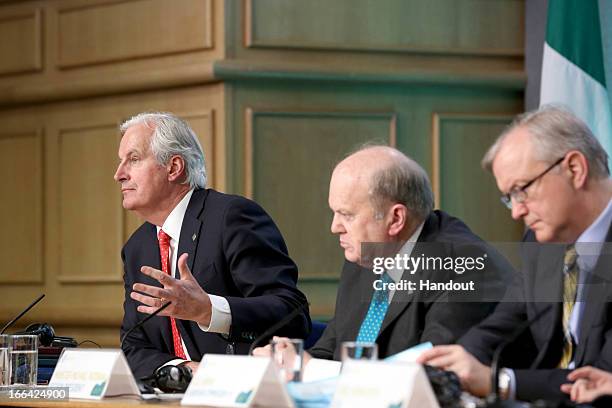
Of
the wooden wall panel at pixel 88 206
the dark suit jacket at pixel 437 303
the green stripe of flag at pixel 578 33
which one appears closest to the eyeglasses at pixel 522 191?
the dark suit jacket at pixel 437 303

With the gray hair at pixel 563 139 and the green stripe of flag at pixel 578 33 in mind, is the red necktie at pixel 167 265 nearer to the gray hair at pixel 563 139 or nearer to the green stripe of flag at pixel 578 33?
the gray hair at pixel 563 139

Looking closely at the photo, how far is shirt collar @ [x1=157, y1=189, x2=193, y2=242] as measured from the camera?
13.0 feet

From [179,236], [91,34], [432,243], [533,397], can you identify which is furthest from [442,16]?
[533,397]

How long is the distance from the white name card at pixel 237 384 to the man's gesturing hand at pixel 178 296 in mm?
605

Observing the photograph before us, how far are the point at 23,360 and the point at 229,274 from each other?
87cm

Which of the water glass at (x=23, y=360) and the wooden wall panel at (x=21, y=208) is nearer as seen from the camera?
the water glass at (x=23, y=360)

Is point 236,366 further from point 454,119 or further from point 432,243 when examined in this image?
point 454,119

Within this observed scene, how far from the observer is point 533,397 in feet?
8.12

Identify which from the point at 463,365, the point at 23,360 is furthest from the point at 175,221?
the point at 463,365

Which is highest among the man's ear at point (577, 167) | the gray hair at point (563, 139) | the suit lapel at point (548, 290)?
the gray hair at point (563, 139)

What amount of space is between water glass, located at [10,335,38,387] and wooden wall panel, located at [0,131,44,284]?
3147 millimetres

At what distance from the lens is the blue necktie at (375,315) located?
309 cm

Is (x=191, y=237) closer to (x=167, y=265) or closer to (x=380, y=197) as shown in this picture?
(x=167, y=265)

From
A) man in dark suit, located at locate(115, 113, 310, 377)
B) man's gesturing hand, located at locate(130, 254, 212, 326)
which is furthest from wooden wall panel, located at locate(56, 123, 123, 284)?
man's gesturing hand, located at locate(130, 254, 212, 326)
